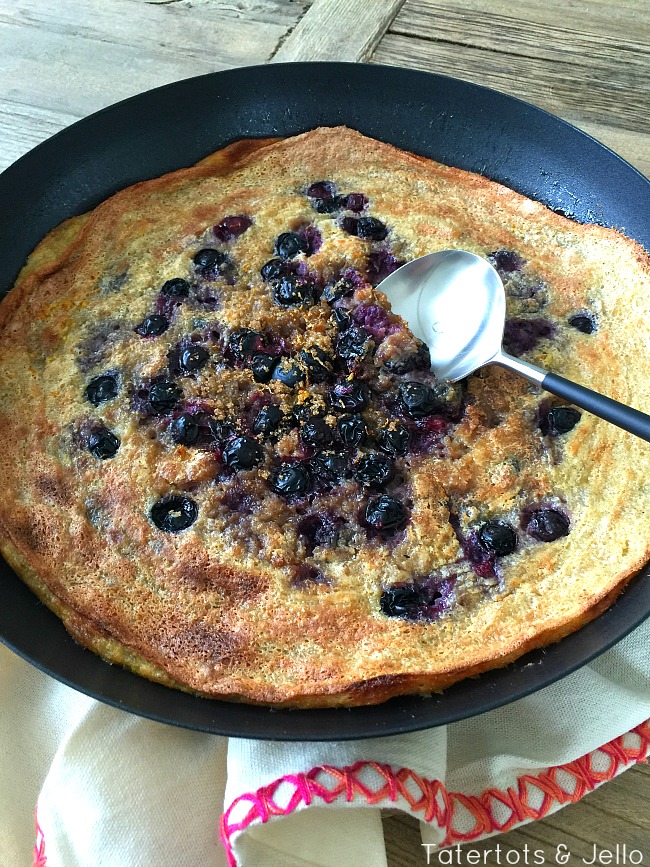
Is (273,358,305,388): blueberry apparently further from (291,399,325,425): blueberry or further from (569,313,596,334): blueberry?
(569,313,596,334): blueberry

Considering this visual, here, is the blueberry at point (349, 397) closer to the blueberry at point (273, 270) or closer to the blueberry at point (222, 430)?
the blueberry at point (222, 430)

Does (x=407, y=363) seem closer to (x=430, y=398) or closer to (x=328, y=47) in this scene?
(x=430, y=398)

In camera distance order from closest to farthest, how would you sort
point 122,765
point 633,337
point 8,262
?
point 122,765 → point 633,337 → point 8,262

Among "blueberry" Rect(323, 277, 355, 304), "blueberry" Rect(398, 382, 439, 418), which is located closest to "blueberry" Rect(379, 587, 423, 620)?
"blueberry" Rect(398, 382, 439, 418)

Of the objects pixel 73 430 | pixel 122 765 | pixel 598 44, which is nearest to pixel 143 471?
pixel 73 430

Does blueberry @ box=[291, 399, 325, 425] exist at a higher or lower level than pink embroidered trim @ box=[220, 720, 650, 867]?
higher

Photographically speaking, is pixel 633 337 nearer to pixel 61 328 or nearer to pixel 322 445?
pixel 322 445

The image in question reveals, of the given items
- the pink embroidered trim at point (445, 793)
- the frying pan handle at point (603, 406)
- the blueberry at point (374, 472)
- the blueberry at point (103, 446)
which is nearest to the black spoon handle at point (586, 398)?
the frying pan handle at point (603, 406)
